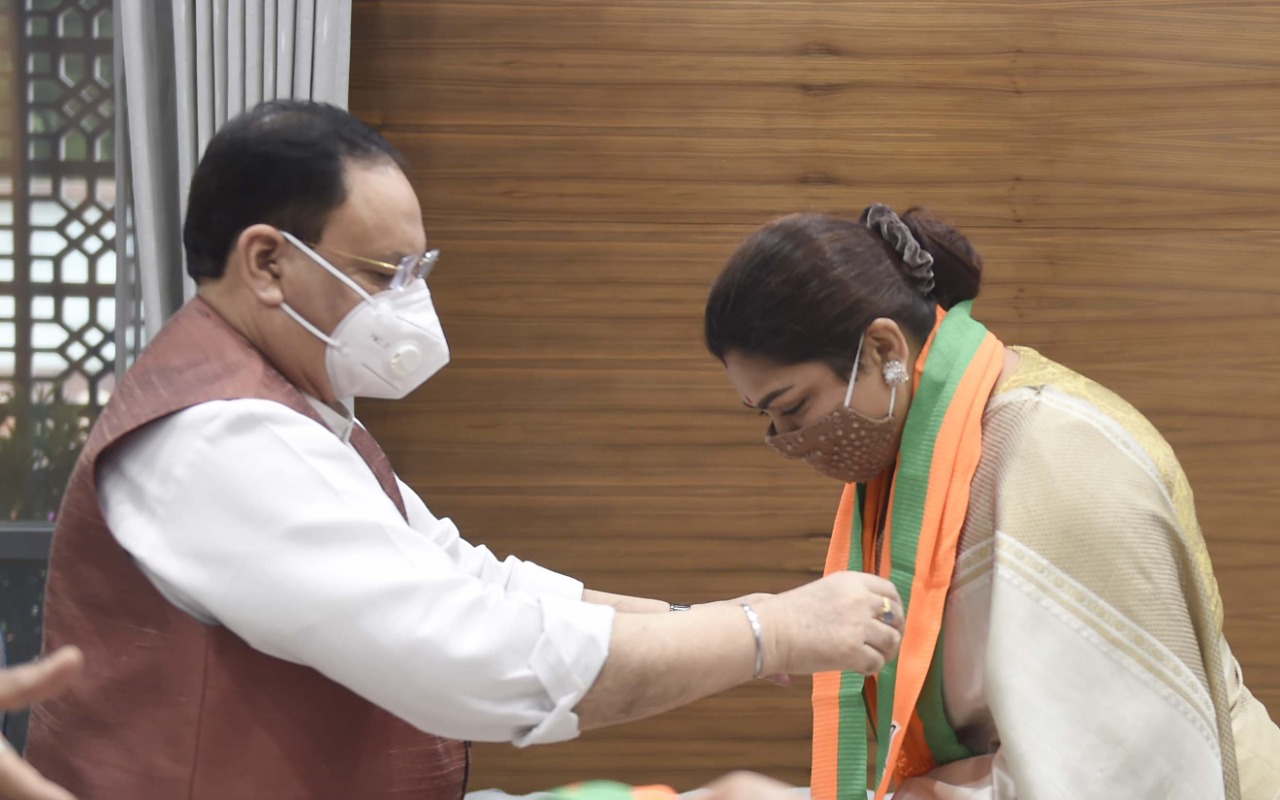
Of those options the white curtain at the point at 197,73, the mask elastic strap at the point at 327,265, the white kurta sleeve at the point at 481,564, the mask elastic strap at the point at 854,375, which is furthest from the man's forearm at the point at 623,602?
the white curtain at the point at 197,73

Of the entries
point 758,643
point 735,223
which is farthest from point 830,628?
point 735,223

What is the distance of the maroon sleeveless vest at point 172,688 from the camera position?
115 centimetres

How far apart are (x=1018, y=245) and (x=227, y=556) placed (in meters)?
2.11

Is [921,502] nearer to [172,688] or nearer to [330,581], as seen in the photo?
[330,581]

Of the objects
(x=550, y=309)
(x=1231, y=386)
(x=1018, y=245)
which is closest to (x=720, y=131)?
(x=550, y=309)

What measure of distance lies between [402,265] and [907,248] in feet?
2.23

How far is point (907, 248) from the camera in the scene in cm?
159

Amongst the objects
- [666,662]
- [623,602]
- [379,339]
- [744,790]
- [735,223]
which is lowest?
[623,602]

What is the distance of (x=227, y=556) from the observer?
1.09m

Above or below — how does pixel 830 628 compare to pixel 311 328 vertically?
below

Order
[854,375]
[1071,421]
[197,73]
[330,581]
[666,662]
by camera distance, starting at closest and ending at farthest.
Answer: [330,581] → [666,662] → [1071,421] → [854,375] → [197,73]

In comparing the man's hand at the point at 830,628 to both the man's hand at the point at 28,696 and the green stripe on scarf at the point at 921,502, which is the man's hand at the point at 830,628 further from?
the man's hand at the point at 28,696

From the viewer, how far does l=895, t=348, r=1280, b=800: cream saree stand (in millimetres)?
1346

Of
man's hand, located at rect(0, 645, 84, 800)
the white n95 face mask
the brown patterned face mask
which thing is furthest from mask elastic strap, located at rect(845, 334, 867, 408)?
man's hand, located at rect(0, 645, 84, 800)
